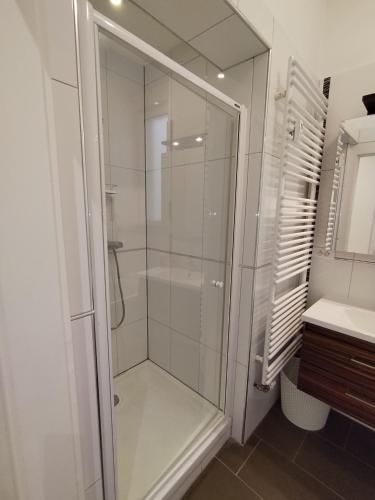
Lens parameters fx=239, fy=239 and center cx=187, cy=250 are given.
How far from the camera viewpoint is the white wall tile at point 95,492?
767mm

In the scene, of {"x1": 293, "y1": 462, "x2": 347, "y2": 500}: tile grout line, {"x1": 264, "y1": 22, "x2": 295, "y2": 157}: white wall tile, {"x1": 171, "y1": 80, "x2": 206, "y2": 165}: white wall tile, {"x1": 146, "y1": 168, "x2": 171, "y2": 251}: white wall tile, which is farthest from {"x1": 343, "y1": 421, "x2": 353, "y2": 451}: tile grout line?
{"x1": 171, "y1": 80, "x2": 206, "y2": 165}: white wall tile

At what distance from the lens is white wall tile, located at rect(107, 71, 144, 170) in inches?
53.8

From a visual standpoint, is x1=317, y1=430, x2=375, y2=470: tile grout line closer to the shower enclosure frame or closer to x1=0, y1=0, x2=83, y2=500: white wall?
the shower enclosure frame

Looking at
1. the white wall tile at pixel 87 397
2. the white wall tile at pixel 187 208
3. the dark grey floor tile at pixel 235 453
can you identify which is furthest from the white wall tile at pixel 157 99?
the dark grey floor tile at pixel 235 453

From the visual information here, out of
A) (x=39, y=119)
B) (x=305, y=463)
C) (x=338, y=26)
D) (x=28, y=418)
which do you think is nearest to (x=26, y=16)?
(x=39, y=119)

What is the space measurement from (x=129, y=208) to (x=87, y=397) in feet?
3.80

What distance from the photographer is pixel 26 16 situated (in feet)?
1.47

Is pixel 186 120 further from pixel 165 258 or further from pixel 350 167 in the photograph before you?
pixel 350 167

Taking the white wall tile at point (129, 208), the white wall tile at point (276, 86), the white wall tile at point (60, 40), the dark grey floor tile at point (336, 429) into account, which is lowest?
the dark grey floor tile at point (336, 429)

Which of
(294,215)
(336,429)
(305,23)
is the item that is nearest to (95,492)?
(294,215)

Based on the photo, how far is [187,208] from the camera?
4.99 feet

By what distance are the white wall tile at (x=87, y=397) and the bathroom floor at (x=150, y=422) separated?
432 mm

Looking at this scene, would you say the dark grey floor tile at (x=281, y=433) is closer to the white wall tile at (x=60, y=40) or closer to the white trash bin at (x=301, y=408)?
the white trash bin at (x=301, y=408)

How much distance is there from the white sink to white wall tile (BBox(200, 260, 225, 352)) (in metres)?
0.49
